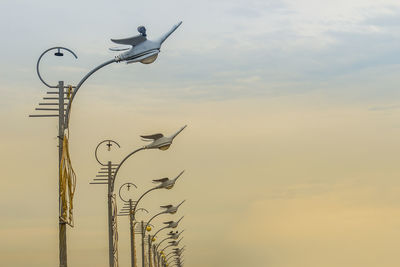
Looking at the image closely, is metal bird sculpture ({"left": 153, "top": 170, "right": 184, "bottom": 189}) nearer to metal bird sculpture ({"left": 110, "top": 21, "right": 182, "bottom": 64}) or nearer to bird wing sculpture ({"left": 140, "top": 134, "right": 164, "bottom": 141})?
bird wing sculpture ({"left": 140, "top": 134, "right": 164, "bottom": 141})

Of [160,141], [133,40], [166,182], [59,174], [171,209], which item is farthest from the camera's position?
[171,209]

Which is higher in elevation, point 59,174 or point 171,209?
point 171,209

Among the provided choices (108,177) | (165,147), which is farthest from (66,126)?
(108,177)

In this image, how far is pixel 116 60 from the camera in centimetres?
2448

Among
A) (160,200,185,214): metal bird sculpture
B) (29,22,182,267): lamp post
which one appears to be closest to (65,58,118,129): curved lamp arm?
(29,22,182,267): lamp post

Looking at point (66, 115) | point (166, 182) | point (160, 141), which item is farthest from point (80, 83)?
point (166, 182)

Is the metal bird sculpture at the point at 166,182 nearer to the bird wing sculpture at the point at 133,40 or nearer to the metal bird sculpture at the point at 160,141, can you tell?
the metal bird sculpture at the point at 160,141

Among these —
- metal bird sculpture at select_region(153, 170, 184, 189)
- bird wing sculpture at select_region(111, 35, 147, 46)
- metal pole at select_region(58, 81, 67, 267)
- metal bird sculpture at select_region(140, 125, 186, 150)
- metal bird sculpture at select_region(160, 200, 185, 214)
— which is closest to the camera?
bird wing sculpture at select_region(111, 35, 147, 46)

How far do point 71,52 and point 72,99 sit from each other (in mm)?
1479

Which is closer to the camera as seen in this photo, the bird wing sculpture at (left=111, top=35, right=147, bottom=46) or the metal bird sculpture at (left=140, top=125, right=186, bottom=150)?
the bird wing sculpture at (left=111, top=35, right=147, bottom=46)

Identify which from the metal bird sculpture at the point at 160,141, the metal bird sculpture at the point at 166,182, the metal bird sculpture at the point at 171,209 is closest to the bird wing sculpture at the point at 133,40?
the metal bird sculpture at the point at 160,141

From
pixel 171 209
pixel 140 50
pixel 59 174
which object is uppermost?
pixel 171 209

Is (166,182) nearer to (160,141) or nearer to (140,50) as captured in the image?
(160,141)

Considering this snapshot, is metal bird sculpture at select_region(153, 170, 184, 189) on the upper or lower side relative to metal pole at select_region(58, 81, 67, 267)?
upper
